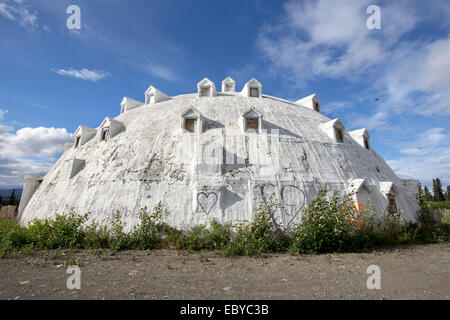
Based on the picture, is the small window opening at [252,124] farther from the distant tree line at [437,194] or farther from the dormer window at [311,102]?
the distant tree line at [437,194]

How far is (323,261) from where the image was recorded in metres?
8.45

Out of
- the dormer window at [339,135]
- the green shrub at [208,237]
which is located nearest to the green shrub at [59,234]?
the green shrub at [208,237]

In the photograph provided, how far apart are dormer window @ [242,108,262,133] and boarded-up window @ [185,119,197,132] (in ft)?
10.7

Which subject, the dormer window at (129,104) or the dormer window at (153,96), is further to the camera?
the dormer window at (129,104)

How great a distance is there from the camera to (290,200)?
11.1 metres

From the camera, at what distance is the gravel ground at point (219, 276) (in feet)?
18.6

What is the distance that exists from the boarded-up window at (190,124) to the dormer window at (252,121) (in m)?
3.27

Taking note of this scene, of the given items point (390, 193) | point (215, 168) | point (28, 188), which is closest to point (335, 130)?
point (390, 193)

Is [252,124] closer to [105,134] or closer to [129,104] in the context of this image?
[105,134]
